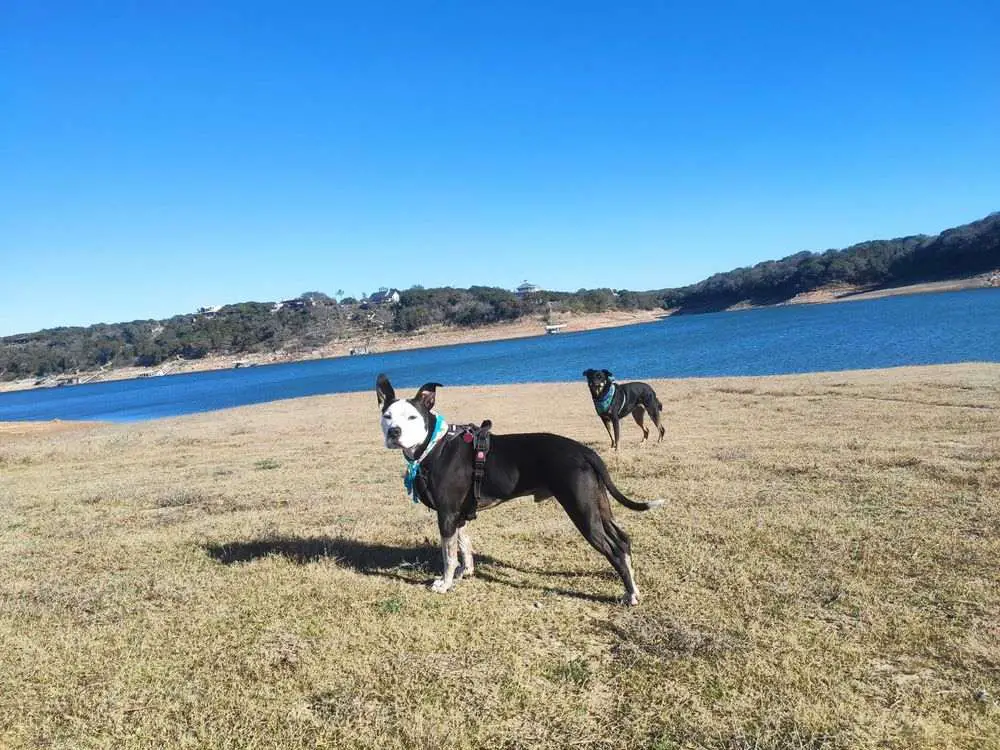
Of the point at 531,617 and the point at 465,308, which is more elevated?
the point at 465,308

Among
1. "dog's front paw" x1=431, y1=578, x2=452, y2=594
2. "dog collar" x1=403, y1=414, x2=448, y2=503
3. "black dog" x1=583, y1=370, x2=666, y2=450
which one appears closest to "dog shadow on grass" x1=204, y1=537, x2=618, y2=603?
"dog's front paw" x1=431, y1=578, x2=452, y2=594

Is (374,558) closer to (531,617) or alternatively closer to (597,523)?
(531,617)

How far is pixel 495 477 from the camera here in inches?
219

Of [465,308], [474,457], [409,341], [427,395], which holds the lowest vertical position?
[474,457]

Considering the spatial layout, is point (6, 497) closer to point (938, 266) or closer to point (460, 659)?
point (460, 659)

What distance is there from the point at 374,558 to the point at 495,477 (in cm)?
208

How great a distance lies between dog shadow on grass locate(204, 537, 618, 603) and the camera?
237 inches

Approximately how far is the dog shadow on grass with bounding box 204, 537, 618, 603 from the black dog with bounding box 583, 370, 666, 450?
635cm

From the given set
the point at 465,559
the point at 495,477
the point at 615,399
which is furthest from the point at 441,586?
the point at 615,399

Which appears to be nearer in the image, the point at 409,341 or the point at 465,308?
the point at 409,341

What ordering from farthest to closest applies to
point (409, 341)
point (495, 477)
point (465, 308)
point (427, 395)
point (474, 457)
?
point (465, 308), point (409, 341), point (427, 395), point (474, 457), point (495, 477)

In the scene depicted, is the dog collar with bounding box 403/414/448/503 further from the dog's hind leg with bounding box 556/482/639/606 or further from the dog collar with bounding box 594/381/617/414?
the dog collar with bounding box 594/381/617/414

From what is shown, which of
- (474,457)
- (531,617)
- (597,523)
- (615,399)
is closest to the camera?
(531,617)

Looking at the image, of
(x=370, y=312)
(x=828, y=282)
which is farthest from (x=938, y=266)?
(x=370, y=312)
